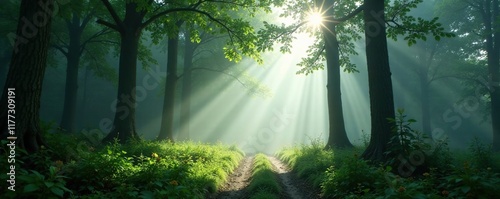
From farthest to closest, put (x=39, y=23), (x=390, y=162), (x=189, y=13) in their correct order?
(x=189, y=13)
(x=390, y=162)
(x=39, y=23)

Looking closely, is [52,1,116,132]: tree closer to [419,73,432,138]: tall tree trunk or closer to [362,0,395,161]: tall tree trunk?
[362,0,395,161]: tall tree trunk

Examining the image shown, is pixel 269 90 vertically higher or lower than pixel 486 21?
lower

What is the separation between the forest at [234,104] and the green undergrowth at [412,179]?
0.03 meters

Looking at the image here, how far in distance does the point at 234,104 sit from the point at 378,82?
32.7m

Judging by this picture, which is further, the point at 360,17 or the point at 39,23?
the point at 360,17

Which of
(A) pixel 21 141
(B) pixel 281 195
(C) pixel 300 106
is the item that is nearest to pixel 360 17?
(B) pixel 281 195

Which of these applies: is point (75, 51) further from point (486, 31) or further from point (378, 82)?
point (486, 31)

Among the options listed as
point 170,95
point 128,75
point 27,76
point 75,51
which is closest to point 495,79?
point 170,95

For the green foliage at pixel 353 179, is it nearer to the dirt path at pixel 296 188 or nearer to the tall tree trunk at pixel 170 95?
the dirt path at pixel 296 188

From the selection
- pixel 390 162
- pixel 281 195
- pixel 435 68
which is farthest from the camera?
pixel 435 68

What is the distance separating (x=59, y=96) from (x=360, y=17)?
37.3 meters

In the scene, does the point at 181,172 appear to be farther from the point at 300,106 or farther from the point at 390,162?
the point at 300,106

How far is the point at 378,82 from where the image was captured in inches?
344

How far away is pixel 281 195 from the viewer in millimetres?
7945
